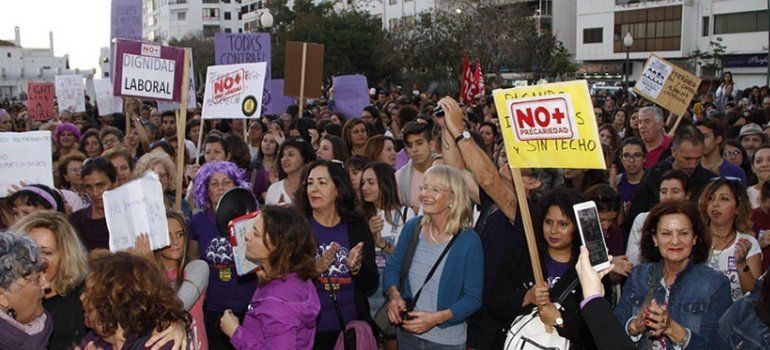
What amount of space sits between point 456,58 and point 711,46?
65.5ft

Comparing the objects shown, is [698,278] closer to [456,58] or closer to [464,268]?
[464,268]

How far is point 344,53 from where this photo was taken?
4409 centimetres

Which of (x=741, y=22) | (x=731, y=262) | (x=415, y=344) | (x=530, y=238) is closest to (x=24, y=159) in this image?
(x=415, y=344)

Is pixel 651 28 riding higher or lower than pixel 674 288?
higher

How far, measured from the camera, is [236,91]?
822 centimetres

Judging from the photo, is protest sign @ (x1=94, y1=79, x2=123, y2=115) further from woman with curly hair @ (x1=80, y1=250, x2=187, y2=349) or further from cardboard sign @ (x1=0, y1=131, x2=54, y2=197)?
woman with curly hair @ (x1=80, y1=250, x2=187, y2=349)

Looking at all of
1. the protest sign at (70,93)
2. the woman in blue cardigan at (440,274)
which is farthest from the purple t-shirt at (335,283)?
the protest sign at (70,93)

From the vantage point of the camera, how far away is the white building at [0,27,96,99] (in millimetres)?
101500

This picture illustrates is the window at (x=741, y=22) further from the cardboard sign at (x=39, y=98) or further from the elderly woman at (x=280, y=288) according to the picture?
the elderly woman at (x=280, y=288)

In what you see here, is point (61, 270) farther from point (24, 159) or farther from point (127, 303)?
point (24, 159)

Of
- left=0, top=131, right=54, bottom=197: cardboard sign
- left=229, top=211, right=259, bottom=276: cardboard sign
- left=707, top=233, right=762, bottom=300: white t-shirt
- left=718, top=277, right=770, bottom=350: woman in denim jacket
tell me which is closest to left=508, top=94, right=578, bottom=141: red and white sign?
left=718, top=277, right=770, bottom=350: woman in denim jacket

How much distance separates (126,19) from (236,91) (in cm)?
Answer: 578

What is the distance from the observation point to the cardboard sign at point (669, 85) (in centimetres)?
980

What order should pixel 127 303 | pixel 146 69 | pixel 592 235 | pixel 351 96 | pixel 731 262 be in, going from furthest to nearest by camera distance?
pixel 351 96 → pixel 146 69 → pixel 731 262 → pixel 592 235 → pixel 127 303
